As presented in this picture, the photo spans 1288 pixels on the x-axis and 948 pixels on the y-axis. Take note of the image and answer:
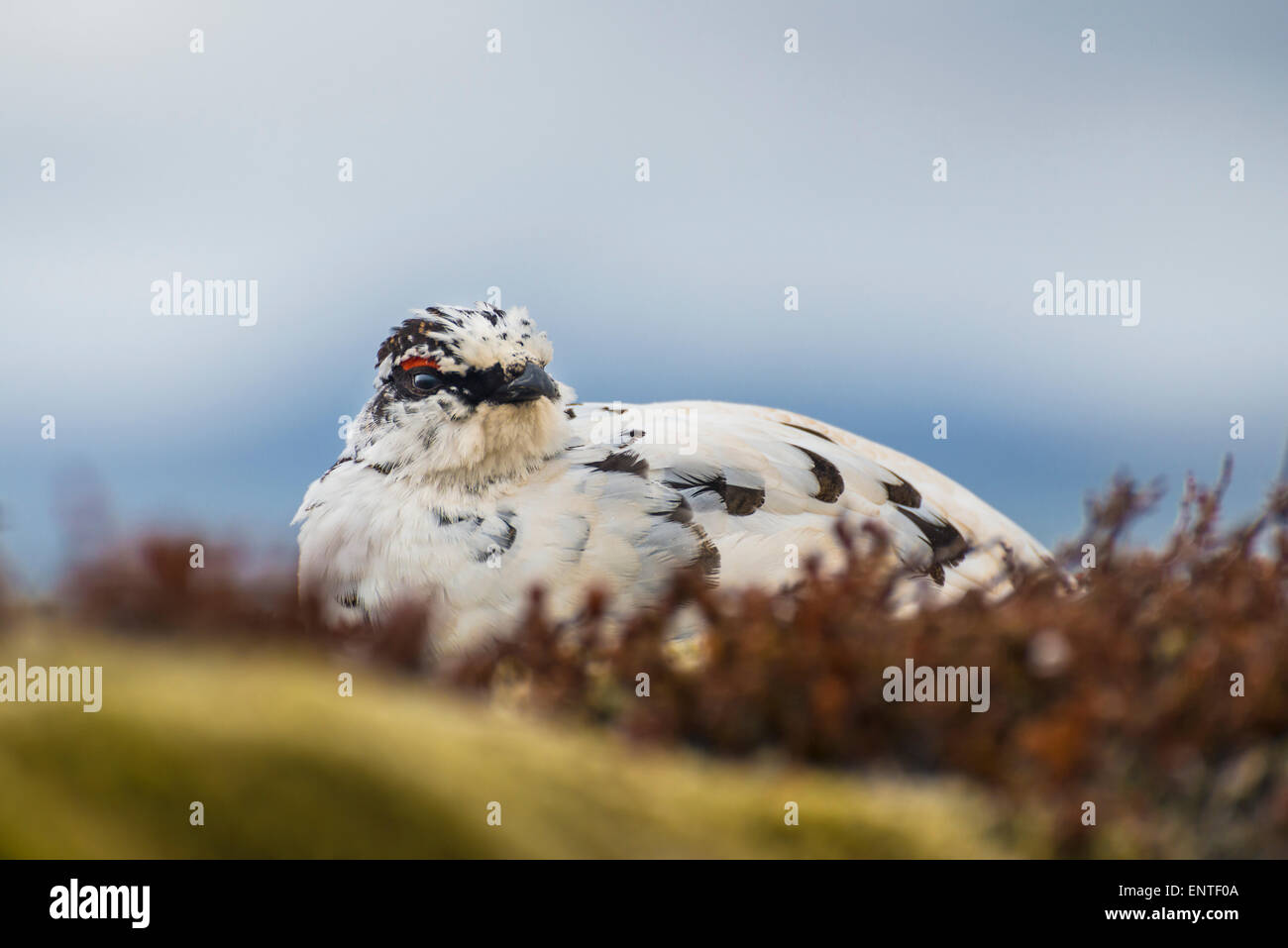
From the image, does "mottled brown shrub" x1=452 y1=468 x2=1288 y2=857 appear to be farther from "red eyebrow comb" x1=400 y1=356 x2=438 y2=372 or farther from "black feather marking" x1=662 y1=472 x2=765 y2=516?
"red eyebrow comb" x1=400 y1=356 x2=438 y2=372

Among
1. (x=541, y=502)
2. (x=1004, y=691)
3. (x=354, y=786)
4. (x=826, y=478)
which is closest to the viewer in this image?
(x=354, y=786)

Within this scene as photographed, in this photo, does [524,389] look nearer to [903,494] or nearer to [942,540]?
[903,494]

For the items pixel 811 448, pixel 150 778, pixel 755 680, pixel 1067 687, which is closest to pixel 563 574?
pixel 811 448

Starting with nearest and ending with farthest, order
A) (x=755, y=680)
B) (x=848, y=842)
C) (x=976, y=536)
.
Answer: (x=848, y=842) → (x=755, y=680) → (x=976, y=536)

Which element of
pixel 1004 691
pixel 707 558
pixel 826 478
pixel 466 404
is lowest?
pixel 1004 691

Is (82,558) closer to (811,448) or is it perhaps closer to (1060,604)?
(1060,604)

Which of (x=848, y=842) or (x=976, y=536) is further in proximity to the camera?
(x=976, y=536)

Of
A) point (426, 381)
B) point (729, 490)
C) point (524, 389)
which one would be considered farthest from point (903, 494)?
point (426, 381)
